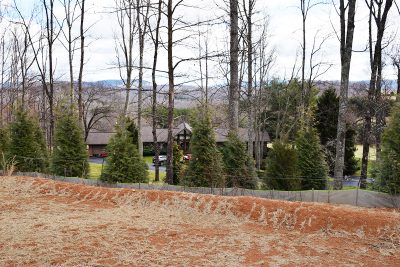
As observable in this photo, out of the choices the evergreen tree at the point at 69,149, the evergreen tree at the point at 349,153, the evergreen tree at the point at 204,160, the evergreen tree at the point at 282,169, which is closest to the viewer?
the evergreen tree at the point at 204,160

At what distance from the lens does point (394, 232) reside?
21.0ft

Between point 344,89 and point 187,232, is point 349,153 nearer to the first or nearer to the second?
point 344,89

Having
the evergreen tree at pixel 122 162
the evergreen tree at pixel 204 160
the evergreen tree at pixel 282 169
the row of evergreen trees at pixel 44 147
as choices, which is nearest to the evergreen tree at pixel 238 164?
the evergreen tree at pixel 204 160

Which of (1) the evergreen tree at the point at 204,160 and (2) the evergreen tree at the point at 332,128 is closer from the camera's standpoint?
(1) the evergreen tree at the point at 204,160

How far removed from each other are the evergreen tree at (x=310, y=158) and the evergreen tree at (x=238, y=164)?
1.92 metres

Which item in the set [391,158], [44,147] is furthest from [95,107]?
[391,158]

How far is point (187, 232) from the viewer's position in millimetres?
6727

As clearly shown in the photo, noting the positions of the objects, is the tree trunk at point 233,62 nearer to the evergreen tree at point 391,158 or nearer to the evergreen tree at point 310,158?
the evergreen tree at point 310,158

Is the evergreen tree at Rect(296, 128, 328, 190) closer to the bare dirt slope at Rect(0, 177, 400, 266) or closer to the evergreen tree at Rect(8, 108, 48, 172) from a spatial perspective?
the bare dirt slope at Rect(0, 177, 400, 266)

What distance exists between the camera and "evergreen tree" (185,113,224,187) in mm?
10812

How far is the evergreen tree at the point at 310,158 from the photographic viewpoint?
1226 cm

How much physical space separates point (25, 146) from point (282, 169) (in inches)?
404

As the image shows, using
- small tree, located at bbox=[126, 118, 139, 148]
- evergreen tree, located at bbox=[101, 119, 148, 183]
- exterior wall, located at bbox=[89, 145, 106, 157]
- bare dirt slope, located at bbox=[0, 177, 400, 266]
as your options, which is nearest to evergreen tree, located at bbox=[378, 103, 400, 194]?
bare dirt slope, located at bbox=[0, 177, 400, 266]

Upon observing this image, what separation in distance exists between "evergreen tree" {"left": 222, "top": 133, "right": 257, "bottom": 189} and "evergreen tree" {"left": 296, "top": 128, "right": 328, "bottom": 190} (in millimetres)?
1918
